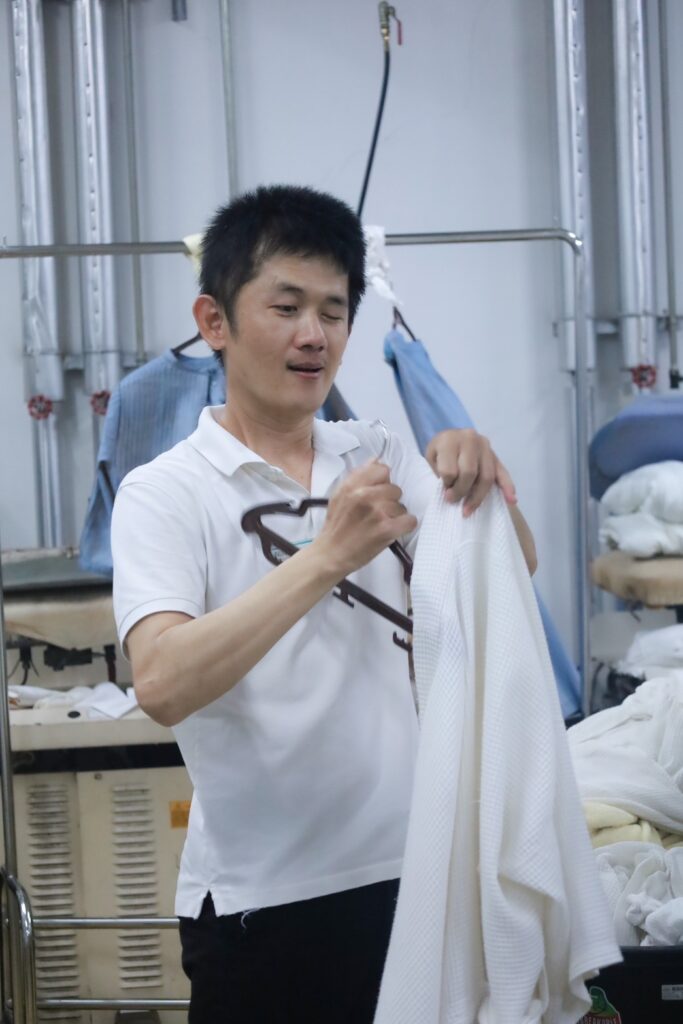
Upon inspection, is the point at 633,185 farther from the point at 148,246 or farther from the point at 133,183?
the point at 148,246

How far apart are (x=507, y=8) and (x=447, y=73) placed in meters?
0.23

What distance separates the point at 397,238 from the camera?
7.04 ft

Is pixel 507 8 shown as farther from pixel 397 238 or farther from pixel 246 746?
pixel 246 746

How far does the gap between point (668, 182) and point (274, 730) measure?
2403mm

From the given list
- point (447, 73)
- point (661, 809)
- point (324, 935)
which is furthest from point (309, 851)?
point (447, 73)

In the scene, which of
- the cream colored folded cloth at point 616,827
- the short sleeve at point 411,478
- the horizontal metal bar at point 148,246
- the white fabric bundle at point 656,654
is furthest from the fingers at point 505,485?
the white fabric bundle at point 656,654

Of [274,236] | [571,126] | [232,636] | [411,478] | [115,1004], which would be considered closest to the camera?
[232,636]

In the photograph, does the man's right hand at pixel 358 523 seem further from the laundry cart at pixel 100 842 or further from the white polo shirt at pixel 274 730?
the laundry cart at pixel 100 842

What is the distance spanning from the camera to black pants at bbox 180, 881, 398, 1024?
44.1 inches

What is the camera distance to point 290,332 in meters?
1.13

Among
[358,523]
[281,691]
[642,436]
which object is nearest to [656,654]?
[642,436]

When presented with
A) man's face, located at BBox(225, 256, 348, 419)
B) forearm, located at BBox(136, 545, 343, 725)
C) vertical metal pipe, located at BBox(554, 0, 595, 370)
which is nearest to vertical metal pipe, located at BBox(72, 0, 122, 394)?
vertical metal pipe, located at BBox(554, 0, 595, 370)

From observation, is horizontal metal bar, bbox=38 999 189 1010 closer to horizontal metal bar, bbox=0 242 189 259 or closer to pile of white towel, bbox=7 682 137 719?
pile of white towel, bbox=7 682 137 719

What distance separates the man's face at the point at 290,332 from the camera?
3.74 feet
